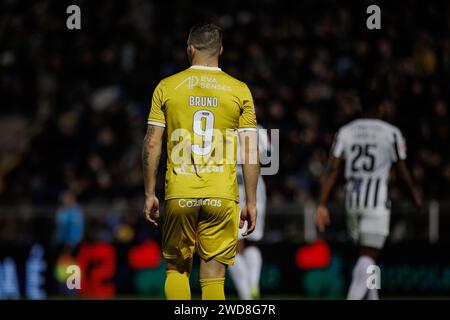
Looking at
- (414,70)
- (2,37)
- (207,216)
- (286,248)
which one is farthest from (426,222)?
(2,37)

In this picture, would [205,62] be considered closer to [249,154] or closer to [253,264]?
[249,154]

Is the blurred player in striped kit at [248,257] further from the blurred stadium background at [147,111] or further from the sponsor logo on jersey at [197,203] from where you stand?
the sponsor logo on jersey at [197,203]

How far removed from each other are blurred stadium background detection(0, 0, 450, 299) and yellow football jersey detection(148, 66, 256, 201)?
5603 millimetres

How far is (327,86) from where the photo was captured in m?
17.2

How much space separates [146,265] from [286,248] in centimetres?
199

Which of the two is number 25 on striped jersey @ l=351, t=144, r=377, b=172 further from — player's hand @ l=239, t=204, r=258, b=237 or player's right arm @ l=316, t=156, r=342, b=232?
player's hand @ l=239, t=204, r=258, b=237

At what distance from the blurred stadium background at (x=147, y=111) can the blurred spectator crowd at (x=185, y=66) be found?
0.09 feet

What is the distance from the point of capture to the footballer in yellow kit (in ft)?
22.2

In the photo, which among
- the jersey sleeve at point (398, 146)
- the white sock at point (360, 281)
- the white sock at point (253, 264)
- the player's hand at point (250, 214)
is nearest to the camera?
the player's hand at point (250, 214)

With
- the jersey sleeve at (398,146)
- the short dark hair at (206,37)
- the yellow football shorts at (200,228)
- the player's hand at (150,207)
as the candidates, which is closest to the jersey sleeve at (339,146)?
the jersey sleeve at (398,146)

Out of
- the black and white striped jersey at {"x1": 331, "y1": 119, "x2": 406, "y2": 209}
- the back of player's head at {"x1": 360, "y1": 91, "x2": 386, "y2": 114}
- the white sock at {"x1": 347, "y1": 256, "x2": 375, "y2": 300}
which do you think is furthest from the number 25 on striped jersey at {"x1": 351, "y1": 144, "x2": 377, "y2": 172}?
the white sock at {"x1": 347, "y1": 256, "x2": 375, "y2": 300}

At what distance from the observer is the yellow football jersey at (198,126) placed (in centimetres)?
677

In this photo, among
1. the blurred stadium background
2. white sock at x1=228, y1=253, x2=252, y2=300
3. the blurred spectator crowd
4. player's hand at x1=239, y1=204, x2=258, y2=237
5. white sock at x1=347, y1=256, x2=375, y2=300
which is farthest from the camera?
the blurred spectator crowd

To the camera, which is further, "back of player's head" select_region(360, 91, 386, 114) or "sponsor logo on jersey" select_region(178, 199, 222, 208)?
"back of player's head" select_region(360, 91, 386, 114)
